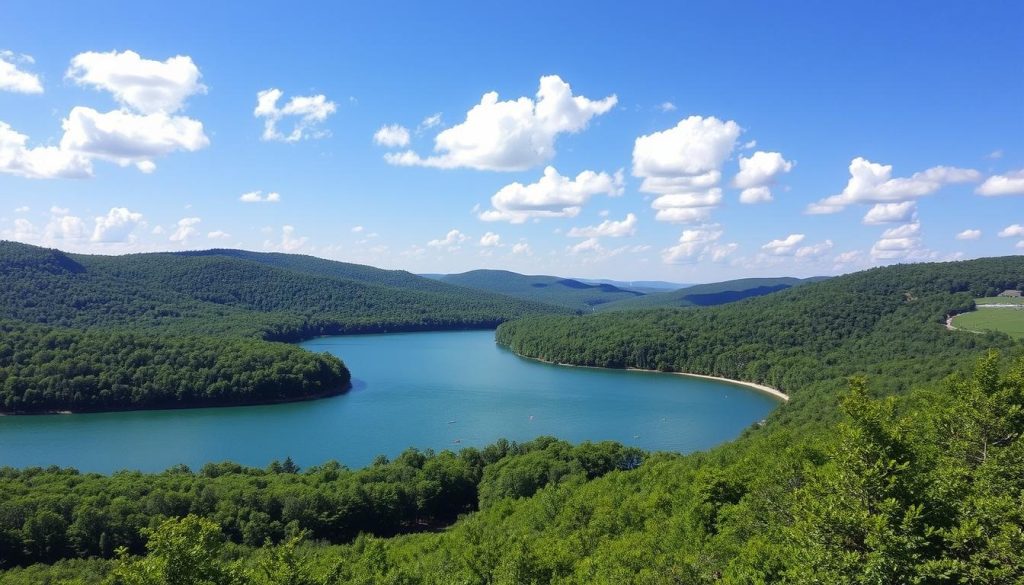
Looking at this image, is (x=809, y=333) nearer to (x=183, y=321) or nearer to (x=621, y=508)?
(x=621, y=508)

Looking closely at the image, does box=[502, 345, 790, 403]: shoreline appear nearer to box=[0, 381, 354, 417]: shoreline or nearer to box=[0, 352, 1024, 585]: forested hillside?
box=[0, 381, 354, 417]: shoreline

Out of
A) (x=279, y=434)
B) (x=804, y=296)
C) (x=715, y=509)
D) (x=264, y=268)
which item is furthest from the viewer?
(x=264, y=268)

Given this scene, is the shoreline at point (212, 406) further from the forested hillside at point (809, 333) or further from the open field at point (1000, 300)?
the open field at point (1000, 300)

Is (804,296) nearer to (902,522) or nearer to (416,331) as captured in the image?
(416,331)

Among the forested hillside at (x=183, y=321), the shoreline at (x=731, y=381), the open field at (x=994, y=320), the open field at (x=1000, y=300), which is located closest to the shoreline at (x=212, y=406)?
the forested hillside at (x=183, y=321)

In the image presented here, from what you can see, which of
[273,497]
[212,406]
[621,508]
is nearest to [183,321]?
[212,406]

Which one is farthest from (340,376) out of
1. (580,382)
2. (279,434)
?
(580,382)

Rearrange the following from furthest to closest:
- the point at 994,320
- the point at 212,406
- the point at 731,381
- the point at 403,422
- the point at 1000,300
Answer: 1. the point at 1000,300
2. the point at 731,381
3. the point at 994,320
4. the point at 212,406
5. the point at 403,422
